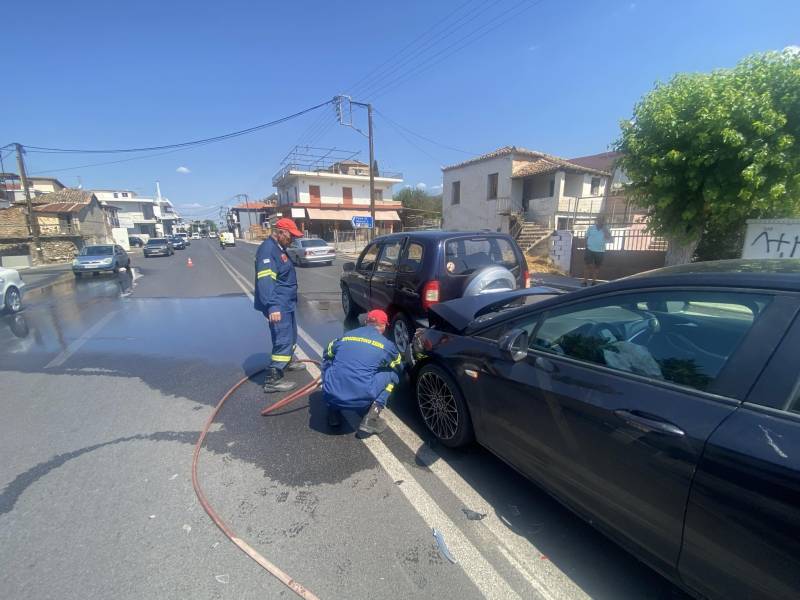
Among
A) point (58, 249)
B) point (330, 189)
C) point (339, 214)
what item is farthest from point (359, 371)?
point (330, 189)

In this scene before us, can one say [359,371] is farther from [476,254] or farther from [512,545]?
[476,254]

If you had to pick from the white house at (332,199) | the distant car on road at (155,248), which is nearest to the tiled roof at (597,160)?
the white house at (332,199)

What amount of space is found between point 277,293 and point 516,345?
110 inches

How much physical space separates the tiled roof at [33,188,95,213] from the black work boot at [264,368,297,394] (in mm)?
34821

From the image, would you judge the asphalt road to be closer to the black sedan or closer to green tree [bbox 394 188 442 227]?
the black sedan

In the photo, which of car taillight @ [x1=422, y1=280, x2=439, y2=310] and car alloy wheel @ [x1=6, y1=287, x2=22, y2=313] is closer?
car taillight @ [x1=422, y1=280, x2=439, y2=310]

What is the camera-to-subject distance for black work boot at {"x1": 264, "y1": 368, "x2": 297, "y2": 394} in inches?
157

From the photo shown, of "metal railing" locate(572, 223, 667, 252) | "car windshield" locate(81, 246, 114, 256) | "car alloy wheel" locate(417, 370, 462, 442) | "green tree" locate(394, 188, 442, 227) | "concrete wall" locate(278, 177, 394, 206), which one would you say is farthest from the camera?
"green tree" locate(394, 188, 442, 227)

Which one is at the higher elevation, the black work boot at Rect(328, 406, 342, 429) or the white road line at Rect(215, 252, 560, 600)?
the black work boot at Rect(328, 406, 342, 429)

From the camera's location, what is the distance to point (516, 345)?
7.14ft

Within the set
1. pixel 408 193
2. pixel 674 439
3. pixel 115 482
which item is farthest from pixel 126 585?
pixel 408 193

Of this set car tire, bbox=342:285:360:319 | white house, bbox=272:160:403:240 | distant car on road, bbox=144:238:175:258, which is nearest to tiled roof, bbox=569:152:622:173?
white house, bbox=272:160:403:240

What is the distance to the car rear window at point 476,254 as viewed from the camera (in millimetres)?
4391

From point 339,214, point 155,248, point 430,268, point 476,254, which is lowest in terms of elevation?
point 155,248
